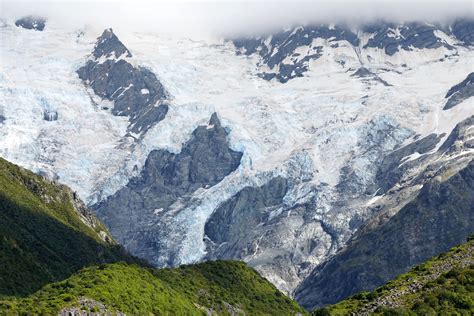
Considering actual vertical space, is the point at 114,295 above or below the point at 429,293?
below

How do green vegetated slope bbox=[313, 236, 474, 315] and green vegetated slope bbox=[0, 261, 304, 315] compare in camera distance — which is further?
green vegetated slope bbox=[0, 261, 304, 315]

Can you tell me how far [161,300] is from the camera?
178500mm

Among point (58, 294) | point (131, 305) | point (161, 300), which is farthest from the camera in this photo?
point (161, 300)

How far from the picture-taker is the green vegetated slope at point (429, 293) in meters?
86.9

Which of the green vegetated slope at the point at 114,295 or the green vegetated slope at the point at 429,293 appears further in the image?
the green vegetated slope at the point at 114,295

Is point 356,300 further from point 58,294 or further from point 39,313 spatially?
point 58,294

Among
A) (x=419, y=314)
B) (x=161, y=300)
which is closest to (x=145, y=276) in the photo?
(x=161, y=300)

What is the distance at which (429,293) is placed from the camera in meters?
89.5

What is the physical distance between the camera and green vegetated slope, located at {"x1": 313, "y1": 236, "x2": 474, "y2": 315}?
86.9 metres

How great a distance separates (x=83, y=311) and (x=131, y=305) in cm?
2007

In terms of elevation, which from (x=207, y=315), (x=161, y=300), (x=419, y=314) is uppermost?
→ (x=419, y=314)

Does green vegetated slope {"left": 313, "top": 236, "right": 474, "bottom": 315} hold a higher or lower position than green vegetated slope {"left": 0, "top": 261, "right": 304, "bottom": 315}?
higher

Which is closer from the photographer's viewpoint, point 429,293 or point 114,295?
point 429,293

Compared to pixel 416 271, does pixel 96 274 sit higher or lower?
lower
